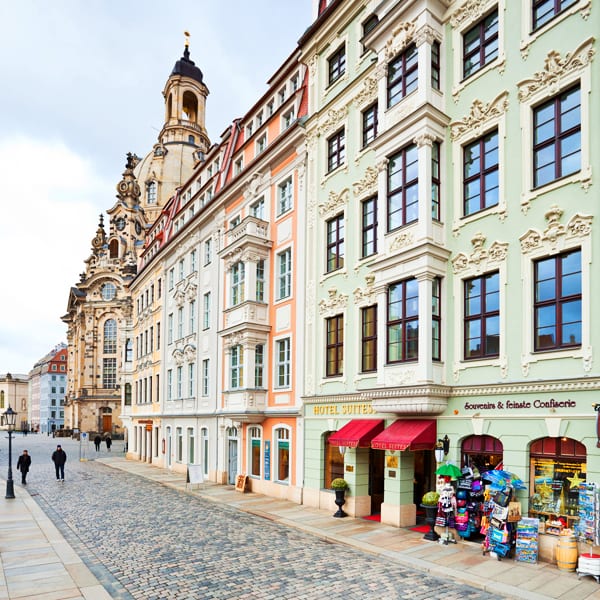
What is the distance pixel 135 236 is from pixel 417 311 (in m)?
83.5

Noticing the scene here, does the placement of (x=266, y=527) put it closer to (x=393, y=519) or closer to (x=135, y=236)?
(x=393, y=519)

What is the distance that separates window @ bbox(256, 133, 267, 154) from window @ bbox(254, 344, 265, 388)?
911 centimetres

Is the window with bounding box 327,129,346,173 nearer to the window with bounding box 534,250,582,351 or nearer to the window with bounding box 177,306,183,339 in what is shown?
the window with bounding box 534,250,582,351

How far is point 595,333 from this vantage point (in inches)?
491

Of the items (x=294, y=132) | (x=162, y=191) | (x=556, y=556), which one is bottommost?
(x=556, y=556)

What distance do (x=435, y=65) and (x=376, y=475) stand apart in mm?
13031

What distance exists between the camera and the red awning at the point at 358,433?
18.2 m

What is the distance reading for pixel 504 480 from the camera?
13.5 metres

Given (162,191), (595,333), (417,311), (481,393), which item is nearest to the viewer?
(595,333)

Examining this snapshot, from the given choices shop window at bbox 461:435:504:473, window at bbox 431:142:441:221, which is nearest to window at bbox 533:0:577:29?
window at bbox 431:142:441:221

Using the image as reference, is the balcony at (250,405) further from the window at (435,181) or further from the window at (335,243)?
the window at (435,181)

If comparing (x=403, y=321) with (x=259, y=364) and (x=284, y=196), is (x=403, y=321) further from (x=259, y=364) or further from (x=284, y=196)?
(x=284, y=196)

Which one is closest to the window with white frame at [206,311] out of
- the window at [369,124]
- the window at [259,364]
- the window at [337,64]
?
the window at [259,364]

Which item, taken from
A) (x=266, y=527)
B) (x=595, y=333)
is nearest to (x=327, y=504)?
(x=266, y=527)
